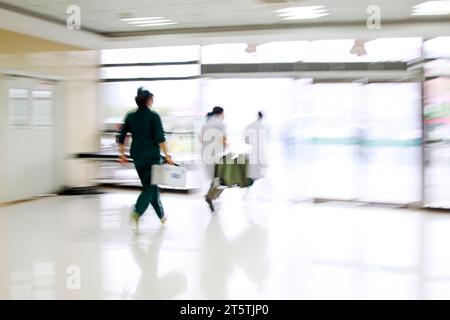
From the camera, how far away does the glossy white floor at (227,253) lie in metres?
3.18

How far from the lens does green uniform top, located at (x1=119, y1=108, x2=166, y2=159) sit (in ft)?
15.5

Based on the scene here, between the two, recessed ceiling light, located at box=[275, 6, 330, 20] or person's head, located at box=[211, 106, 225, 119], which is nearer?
recessed ceiling light, located at box=[275, 6, 330, 20]

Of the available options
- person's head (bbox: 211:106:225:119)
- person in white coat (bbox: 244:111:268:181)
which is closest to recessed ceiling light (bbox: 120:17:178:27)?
person's head (bbox: 211:106:225:119)

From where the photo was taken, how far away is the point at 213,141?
6227mm

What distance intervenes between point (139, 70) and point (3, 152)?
3.09m

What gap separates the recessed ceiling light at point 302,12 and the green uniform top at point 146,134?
2.74 meters

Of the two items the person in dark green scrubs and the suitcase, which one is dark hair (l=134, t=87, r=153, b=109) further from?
the suitcase

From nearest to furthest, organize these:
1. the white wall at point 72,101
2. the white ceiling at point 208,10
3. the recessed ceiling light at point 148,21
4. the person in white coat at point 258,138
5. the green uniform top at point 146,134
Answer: the green uniform top at point 146,134
the white ceiling at point 208,10
the recessed ceiling light at point 148,21
the person in white coat at point 258,138
the white wall at point 72,101

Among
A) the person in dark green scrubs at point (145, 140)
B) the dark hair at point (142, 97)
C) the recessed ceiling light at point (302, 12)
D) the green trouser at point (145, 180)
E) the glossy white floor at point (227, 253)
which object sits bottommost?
the glossy white floor at point (227, 253)

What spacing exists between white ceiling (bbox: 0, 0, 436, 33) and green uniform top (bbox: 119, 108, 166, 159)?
6.92 feet

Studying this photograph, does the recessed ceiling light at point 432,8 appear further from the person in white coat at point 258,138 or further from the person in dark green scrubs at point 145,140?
the person in dark green scrubs at point 145,140

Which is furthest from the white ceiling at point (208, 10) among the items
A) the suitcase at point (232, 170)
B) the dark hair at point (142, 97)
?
the suitcase at point (232, 170)

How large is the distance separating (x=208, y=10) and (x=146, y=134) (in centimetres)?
258

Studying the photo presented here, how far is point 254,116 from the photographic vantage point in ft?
24.5
